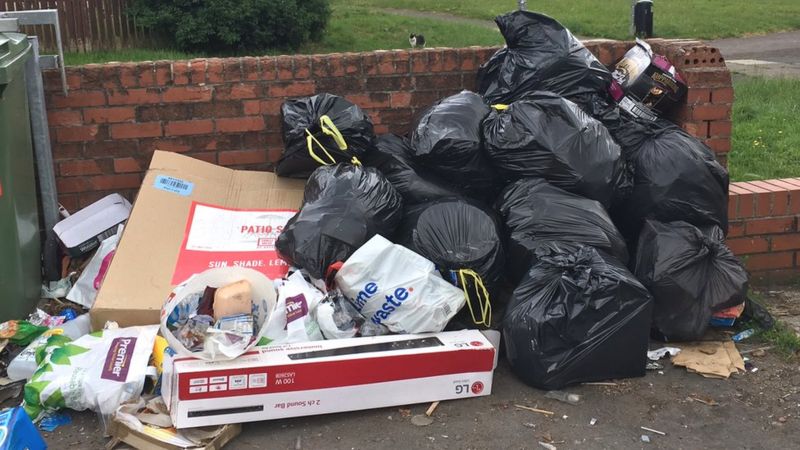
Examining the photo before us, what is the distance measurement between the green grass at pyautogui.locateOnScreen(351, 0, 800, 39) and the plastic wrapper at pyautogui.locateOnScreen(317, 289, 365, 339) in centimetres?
1088

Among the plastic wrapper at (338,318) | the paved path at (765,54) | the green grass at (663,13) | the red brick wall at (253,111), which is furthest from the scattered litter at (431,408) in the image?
the green grass at (663,13)

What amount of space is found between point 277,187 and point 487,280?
124 centimetres

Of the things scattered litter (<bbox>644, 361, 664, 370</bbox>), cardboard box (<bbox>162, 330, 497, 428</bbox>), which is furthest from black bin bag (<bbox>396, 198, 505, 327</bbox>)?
scattered litter (<bbox>644, 361, 664, 370</bbox>)

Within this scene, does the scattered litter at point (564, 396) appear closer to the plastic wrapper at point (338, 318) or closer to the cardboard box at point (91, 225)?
the plastic wrapper at point (338, 318)

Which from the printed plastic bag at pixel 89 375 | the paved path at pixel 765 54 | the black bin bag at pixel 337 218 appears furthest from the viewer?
the paved path at pixel 765 54

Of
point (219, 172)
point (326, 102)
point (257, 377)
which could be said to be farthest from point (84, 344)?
point (326, 102)

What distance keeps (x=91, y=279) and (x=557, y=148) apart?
2.12m

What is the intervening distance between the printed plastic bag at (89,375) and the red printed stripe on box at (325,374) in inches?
12.0

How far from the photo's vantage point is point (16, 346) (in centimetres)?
316

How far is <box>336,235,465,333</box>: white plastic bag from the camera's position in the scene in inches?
117

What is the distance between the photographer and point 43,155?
12.2ft

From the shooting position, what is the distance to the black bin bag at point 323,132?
361 cm

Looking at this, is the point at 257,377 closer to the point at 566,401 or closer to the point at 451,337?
the point at 451,337

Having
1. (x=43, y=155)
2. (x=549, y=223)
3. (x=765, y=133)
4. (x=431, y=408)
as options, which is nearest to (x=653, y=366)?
(x=549, y=223)
